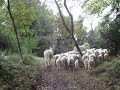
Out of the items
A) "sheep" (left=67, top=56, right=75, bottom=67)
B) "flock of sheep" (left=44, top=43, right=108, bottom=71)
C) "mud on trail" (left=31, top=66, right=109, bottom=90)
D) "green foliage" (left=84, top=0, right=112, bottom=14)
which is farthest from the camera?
"green foliage" (left=84, top=0, right=112, bottom=14)

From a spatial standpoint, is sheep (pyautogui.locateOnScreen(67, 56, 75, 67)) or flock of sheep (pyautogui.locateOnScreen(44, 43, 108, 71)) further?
sheep (pyautogui.locateOnScreen(67, 56, 75, 67))

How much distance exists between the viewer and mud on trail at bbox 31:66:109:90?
9.88 m

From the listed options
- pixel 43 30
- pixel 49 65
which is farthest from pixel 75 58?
pixel 43 30

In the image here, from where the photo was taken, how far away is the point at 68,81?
438 inches

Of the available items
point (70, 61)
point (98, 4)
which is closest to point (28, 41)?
point (70, 61)

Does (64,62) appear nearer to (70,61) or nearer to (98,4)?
(70,61)

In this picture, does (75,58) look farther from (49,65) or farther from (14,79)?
(14,79)

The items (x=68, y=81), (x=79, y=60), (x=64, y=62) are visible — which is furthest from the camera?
(x=79, y=60)

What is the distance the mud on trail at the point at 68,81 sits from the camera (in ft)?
32.4

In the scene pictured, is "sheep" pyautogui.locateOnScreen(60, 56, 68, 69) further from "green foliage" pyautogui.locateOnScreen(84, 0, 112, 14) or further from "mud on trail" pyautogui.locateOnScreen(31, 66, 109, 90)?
"green foliage" pyautogui.locateOnScreen(84, 0, 112, 14)

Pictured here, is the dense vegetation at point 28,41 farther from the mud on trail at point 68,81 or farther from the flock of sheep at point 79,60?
the flock of sheep at point 79,60

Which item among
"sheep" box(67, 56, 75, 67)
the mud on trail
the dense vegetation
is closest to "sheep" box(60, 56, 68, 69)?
"sheep" box(67, 56, 75, 67)

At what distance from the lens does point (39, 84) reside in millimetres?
10320

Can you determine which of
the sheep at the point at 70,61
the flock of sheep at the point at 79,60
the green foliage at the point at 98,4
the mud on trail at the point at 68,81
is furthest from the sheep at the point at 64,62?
the green foliage at the point at 98,4
